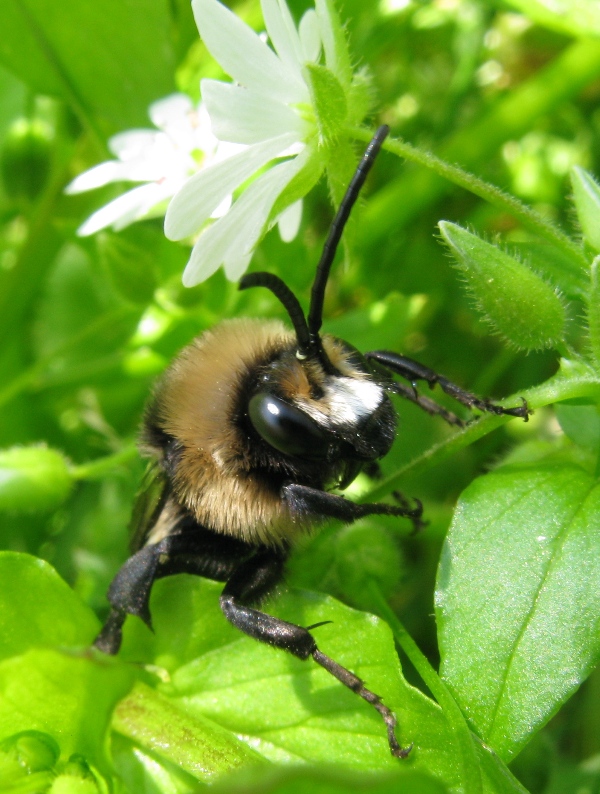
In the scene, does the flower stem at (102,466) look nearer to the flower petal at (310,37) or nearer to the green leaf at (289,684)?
the green leaf at (289,684)

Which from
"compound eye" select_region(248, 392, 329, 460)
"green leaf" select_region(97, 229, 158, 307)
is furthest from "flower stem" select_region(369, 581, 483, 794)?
"green leaf" select_region(97, 229, 158, 307)

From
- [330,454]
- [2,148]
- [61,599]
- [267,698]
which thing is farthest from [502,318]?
[2,148]

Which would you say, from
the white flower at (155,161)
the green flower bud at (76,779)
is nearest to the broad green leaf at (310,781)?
the green flower bud at (76,779)

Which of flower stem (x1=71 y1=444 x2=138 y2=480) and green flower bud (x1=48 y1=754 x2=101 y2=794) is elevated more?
flower stem (x1=71 y1=444 x2=138 y2=480)

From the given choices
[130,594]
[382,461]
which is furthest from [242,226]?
[382,461]

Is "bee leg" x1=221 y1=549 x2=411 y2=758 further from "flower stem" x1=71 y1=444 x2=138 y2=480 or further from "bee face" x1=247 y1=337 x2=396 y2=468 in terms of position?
"flower stem" x1=71 y1=444 x2=138 y2=480

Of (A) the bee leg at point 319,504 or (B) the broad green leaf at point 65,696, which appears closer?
(B) the broad green leaf at point 65,696

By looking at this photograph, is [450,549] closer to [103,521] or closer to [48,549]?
[103,521]
